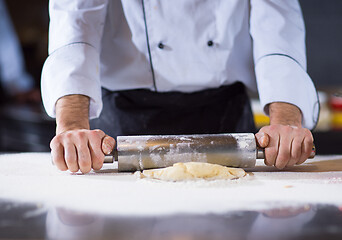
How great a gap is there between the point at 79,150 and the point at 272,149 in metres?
0.54

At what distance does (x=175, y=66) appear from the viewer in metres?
1.49

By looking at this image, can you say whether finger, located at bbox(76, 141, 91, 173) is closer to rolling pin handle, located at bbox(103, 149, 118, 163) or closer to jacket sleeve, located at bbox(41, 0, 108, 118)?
rolling pin handle, located at bbox(103, 149, 118, 163)

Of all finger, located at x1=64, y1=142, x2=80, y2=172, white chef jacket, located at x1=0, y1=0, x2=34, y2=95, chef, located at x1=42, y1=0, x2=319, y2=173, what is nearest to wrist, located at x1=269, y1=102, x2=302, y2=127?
chef, located at x1=42, y1=0, x2=319, y2=173

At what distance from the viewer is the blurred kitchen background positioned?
2.86 metres

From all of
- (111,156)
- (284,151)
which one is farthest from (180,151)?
(284,151)

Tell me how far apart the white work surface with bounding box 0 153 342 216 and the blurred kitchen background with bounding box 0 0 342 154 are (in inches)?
60.6

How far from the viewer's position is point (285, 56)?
1.38 metres

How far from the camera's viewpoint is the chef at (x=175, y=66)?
1.28 meters

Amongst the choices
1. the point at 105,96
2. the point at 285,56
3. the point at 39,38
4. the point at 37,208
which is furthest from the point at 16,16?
the point at 37,208

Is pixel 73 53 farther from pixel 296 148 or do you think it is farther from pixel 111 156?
pixel 296 148

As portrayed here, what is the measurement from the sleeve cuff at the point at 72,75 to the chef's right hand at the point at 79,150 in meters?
0.23

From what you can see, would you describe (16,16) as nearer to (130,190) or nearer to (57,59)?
(57,59)

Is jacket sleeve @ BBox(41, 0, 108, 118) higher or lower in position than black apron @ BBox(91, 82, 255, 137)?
higher

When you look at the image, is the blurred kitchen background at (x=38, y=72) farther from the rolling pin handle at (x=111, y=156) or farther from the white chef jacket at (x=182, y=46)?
the rolling pin handle at (x=111, y=156)
